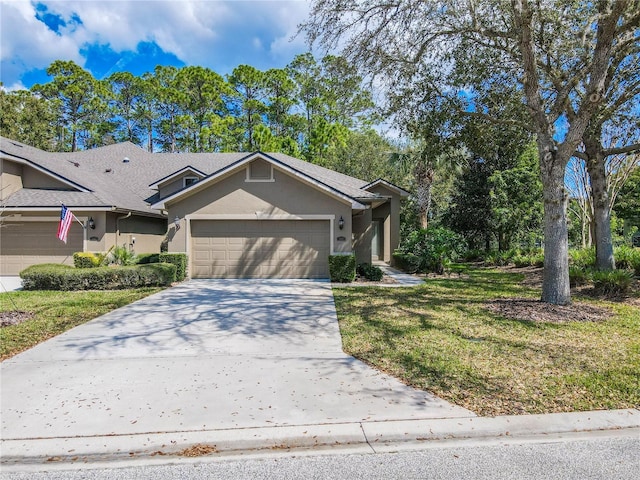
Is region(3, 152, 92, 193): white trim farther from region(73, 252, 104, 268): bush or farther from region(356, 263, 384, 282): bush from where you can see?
region(356, 263, 384, 282): bush

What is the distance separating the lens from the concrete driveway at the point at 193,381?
371 centimetres

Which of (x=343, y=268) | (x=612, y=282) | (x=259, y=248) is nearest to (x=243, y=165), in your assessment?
(x=259, y=248)

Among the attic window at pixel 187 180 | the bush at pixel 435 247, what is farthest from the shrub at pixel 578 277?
the attic window at pixel 187 180

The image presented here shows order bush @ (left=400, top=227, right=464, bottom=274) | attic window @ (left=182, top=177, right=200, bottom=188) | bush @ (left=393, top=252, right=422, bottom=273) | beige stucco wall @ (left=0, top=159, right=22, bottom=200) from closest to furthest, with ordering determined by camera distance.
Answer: beige stucco wall @ (left=0, top=159, right=22, bottom=200)
bush @ (left=400, top=227, right=464, bottom=274)
bush @ (left=393, top=252, right=422, bottom=273)
attic window @ (left=182, top=177, right=200, bottom=188)

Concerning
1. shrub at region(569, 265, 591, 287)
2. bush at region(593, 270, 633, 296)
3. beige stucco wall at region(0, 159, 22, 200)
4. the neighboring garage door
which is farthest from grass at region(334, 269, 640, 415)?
beige stucco wall at region(0, 159, 22, 200)

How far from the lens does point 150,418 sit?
146 inches

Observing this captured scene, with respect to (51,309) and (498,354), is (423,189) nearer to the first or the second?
(498,354)

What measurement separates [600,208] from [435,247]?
5.40 m

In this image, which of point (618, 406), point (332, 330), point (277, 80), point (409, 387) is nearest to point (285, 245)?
point (332, 330)

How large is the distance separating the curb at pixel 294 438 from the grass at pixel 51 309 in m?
3.07

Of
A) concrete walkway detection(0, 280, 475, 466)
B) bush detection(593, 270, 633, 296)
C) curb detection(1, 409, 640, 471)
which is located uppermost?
bush detection(593, 270, 633, 296)

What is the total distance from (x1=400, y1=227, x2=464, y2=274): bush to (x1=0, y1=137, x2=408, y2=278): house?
2.28 m

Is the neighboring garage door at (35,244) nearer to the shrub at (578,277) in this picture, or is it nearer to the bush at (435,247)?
the bush at (435,247)

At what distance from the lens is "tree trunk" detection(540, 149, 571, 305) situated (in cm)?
812
